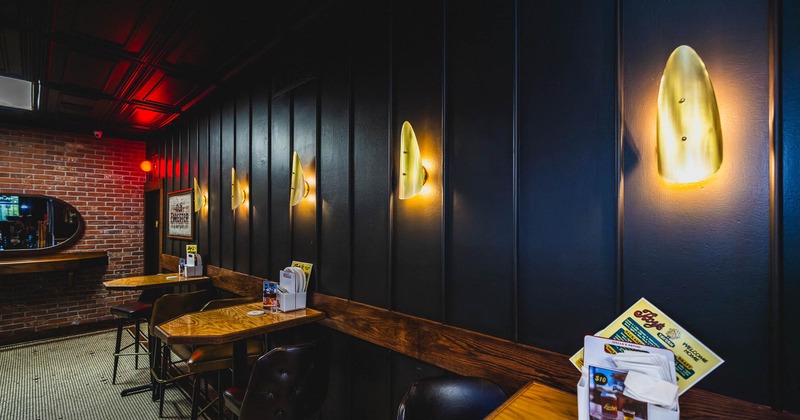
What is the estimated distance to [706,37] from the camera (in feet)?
4.40

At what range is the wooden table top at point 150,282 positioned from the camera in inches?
157

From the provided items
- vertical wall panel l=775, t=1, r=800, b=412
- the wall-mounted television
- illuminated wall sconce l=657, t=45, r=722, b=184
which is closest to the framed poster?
the wall-mounted television

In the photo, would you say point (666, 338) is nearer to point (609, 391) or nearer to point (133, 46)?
point (609, 391)

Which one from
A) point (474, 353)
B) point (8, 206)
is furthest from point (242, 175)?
point (8, 206)

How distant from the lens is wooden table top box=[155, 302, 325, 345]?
2.22 m

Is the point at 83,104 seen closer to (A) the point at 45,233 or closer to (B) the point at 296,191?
(A) the point at 45,233

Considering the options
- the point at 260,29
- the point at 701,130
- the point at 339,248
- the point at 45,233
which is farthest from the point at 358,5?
the point at 45,233

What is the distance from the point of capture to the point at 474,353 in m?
1.90

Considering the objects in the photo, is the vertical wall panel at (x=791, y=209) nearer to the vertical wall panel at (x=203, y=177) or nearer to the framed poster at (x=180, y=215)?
the vertical wall panel at (x=203, y=177)

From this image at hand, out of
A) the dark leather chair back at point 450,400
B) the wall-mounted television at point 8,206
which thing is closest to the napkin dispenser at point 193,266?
the wall-mounted television at point 8,206

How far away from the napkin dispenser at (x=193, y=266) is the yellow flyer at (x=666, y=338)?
182 inches

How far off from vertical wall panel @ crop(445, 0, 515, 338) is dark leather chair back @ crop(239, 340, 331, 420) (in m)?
0.81

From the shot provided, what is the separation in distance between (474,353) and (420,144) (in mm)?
1228

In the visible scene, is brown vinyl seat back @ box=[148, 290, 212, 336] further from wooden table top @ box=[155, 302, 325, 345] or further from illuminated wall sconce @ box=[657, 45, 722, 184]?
illuminated wall sconce @ box=[657, 45, 722, 184]
